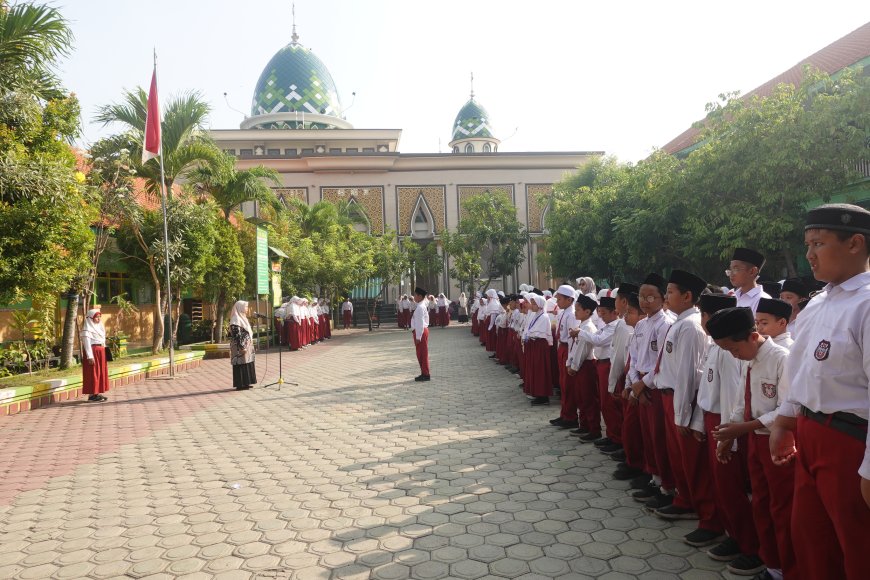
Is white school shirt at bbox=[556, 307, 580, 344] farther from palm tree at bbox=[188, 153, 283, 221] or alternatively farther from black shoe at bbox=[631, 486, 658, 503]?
palm tree at bbox=[188, 153, 283, 221]

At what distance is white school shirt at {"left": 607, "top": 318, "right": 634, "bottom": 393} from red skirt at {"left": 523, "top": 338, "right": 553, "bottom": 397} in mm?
2779

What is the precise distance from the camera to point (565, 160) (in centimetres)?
3469

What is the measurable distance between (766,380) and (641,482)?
1.83 meters

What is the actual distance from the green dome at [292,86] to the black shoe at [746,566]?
1417 inches

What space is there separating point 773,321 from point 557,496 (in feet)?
6.89

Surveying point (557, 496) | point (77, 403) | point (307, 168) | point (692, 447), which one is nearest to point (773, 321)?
point (692, 447)

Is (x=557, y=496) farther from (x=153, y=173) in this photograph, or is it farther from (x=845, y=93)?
(x=153, y=173)

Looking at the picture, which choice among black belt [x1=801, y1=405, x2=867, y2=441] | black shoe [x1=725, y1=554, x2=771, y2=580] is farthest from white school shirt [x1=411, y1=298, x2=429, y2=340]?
black belt [x1=801, y1=405, x2=867, y2=441]

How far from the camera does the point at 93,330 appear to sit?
9234 mm

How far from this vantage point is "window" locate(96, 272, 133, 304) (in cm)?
1667

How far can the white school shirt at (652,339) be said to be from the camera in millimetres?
4242

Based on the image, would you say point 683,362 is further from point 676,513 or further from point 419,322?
point 419,322

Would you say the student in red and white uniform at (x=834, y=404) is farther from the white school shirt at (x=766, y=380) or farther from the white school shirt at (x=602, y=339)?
the white school shirt at (x=602, y=339)

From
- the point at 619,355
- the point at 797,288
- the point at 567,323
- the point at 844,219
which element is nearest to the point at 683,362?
the point at 619,355
